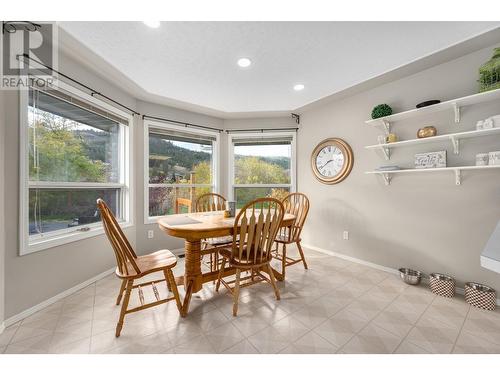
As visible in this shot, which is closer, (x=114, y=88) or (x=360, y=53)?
(x=360, y=53)

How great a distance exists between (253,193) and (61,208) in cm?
269

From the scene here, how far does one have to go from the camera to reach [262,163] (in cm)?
383

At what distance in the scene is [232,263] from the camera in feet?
5.81

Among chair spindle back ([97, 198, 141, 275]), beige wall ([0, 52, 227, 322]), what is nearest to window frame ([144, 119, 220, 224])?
beige wall ([0, 52, 227, 322])

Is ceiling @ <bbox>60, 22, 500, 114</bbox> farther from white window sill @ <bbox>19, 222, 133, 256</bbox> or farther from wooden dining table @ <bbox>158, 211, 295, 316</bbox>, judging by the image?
white window sill @ <bbox>19, 222, 133, 256</bbox>

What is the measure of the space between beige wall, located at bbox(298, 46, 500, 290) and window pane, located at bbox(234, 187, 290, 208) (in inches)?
25.2

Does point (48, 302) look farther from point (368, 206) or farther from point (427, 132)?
point (427, 132)

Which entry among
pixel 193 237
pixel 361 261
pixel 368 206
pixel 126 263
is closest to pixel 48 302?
pixel 126 263

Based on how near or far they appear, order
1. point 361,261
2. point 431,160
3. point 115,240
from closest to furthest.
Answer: point 115,240, point 431,160, point 361,261

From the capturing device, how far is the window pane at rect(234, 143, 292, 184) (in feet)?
12.4
